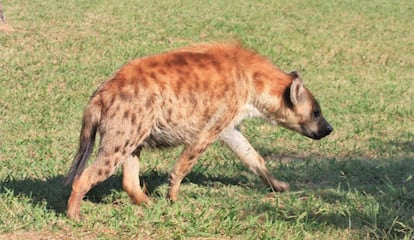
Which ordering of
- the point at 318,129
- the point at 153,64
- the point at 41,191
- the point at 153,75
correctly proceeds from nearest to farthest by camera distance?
the point at 153,75
the point at 153,64
the point at 41,191
the point at 318,129

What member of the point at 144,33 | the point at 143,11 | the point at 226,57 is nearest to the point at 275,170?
the point at 226,57

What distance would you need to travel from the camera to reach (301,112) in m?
6.36

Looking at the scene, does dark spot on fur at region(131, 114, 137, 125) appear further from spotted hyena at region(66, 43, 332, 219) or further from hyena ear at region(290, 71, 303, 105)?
hyena ear at region(290, 71, 303, 105)

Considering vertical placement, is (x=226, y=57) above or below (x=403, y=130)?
above

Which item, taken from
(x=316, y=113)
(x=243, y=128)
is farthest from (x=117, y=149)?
(x=243, y=128)

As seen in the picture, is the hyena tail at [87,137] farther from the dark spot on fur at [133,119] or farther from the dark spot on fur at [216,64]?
the dark spot on fur at [216,64]

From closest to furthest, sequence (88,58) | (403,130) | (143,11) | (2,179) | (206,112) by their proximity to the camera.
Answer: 1. (206,112)
2. (2,179)
3. (403,130)
4. (88,58)
5. (143,11)

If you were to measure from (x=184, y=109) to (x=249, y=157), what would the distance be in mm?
1064

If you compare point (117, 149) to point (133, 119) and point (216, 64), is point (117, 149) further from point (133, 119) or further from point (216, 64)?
point (216, 64)

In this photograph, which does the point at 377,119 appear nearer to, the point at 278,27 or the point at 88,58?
the point at 88,58

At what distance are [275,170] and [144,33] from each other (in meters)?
8.78

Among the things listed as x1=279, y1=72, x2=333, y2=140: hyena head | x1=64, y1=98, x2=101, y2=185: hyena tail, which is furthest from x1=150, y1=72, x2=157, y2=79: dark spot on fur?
x1=279, y1=72, x2=333, y2=140: hyena head

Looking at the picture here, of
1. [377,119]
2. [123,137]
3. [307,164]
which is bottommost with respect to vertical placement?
[377,119]

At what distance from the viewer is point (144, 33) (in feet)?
49.6
